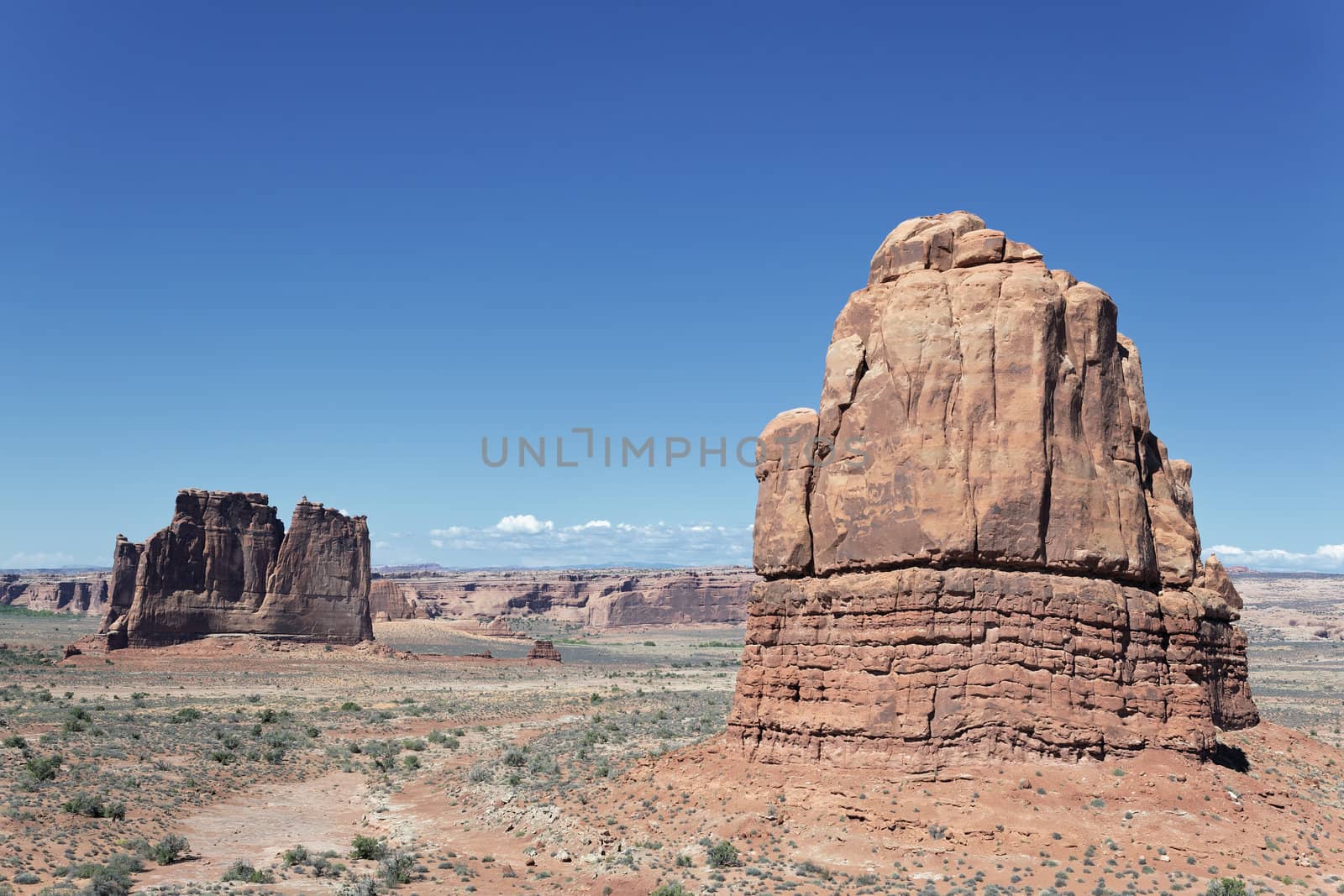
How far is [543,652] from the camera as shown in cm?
9138

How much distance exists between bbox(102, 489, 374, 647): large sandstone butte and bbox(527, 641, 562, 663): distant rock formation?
46.9ft

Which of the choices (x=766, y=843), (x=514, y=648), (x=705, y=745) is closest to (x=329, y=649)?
(x=514, y=648)

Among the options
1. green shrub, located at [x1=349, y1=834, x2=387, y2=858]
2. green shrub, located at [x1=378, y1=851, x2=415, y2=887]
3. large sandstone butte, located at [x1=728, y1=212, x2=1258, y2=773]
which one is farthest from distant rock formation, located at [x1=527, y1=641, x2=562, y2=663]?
Result: large sandstone butte, located at [x1=728, y1=212, x2=1258, y2=773]

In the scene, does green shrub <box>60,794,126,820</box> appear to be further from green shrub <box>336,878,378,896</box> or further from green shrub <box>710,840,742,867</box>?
green shrub <box>710,840,742,867</box>

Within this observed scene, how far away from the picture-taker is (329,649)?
83.9 metres

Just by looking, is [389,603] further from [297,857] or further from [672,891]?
[672,891]

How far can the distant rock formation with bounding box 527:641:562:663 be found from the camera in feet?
296

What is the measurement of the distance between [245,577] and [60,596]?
117 metres

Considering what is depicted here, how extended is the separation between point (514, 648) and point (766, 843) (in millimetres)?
98790

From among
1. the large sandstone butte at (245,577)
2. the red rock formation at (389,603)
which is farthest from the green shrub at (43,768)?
the red rock formation at (389,603)

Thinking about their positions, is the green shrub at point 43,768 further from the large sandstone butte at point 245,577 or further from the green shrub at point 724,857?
the large sandstone butte at point 245,577

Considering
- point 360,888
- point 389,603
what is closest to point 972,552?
point 360,888

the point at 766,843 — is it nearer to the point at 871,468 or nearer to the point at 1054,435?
the point at 871,468

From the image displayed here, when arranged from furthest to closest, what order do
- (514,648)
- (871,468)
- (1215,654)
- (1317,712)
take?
(514,648)
(1317,712)
(1215,654)
(871,468)
